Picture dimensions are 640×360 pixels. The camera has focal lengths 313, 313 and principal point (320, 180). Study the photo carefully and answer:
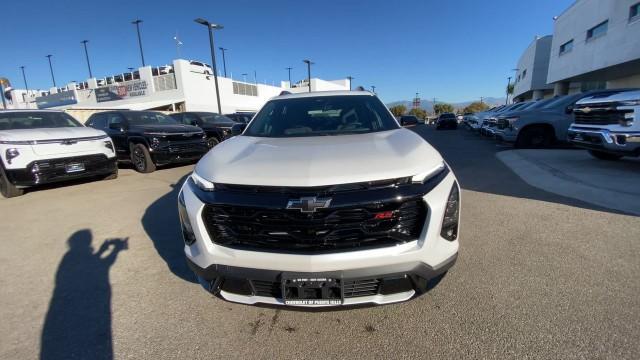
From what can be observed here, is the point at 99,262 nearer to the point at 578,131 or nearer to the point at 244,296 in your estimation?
the point at 244,296

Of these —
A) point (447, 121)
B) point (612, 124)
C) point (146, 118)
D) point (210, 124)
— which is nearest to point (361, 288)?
point (612, 124)

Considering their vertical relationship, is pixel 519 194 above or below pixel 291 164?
below

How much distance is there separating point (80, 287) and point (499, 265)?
3.63 metres

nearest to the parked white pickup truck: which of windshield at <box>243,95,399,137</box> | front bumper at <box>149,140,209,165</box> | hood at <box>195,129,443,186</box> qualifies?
windshield at <box>243,95,399,137</box>

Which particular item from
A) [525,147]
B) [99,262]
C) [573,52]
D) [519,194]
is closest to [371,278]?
[99,262]

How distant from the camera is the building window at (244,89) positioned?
4594 centimetres

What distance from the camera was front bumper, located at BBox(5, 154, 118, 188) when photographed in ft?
18.2

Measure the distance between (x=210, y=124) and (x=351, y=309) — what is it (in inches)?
420

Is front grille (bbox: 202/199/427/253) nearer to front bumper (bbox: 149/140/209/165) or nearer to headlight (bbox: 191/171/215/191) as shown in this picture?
headlight (bbox: 191/171/215/191)

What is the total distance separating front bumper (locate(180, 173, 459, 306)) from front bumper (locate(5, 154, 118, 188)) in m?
5.61

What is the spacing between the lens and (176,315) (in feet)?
7.47

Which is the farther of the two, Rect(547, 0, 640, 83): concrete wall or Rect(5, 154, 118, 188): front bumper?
Rect(547, 0, 640, 83): concrete wall

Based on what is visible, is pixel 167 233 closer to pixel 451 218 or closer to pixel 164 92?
pixel 451 218

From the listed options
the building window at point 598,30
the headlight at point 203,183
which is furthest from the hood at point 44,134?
the building window at point 598,30
